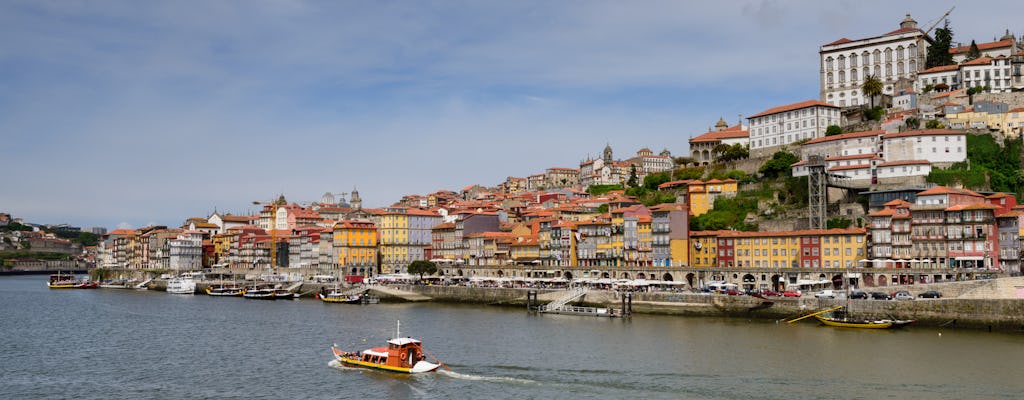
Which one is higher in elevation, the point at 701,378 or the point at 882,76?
the point at 882,76

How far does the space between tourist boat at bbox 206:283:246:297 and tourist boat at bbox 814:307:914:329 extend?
2200 inches

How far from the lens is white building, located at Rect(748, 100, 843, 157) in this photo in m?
83.4

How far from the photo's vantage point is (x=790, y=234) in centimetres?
6406

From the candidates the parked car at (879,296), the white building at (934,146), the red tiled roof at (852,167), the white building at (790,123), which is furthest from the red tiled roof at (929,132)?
the parked car at (879,296)

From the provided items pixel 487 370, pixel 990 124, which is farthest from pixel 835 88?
pixel 487 370

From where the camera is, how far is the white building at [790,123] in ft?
274

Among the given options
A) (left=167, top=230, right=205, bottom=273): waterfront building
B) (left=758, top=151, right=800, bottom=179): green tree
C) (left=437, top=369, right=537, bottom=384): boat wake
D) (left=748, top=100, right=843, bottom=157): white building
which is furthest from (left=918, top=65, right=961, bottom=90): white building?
(left=167, top=230, right=205, bottom=273): waterfront building

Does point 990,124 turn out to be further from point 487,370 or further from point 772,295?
point 487,370

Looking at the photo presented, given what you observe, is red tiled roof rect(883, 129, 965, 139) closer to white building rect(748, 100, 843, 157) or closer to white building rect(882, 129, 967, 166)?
white building rect(882, 129, 967, 166)

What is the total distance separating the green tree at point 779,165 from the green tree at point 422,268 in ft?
102

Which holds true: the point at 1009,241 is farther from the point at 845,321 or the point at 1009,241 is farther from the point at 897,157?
the point at 897,157

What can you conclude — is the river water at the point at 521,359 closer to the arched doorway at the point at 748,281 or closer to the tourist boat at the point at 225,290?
the arched doorway at the point at 748,281

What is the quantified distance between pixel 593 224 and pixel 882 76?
36.1 metres

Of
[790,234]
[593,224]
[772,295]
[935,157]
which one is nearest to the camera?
[772,295]
